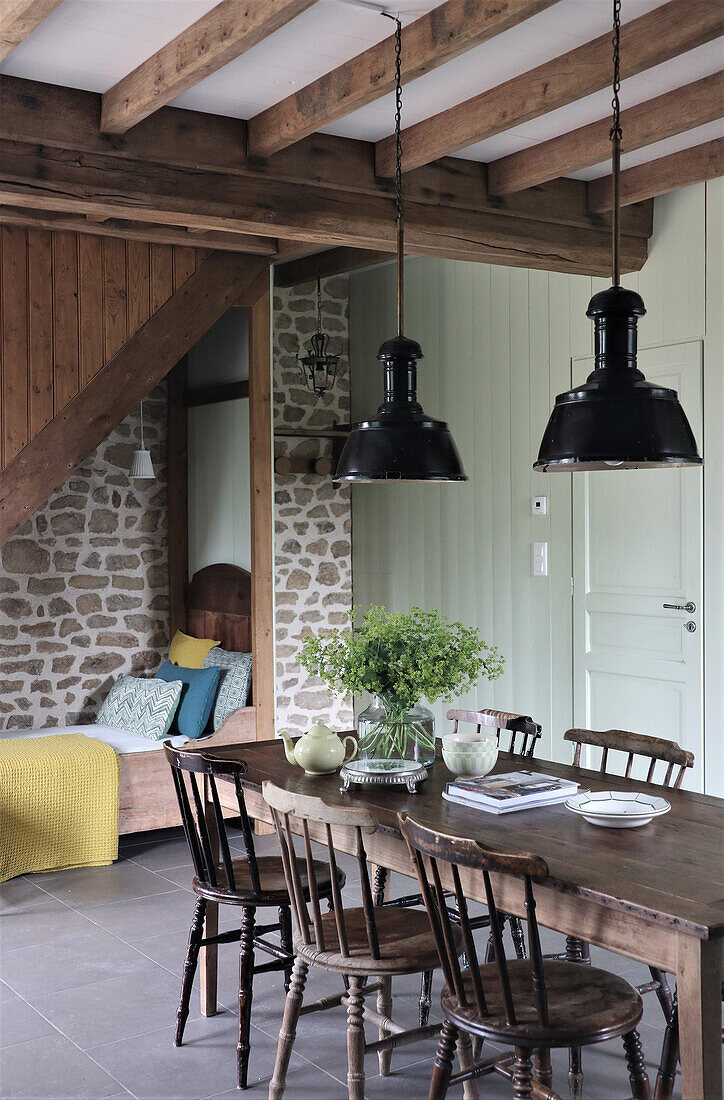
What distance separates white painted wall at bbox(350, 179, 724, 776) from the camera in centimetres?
487

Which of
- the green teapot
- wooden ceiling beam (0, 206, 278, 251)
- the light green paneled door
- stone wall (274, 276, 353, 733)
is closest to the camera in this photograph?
the green teapot

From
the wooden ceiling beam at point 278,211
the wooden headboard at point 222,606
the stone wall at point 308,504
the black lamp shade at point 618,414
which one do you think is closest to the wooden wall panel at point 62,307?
the wooden ceiling beam at point 278,211

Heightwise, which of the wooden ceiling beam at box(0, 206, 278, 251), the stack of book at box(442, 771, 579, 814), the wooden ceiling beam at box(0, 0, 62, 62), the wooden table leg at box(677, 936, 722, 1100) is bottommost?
the wooden table leg at box(677, 936, 722, 1100)

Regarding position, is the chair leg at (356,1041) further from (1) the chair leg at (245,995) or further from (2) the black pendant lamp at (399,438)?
(2) the black pendant lamp at (399,438)

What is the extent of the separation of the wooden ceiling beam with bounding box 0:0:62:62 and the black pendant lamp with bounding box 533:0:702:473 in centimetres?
145

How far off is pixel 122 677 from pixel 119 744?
1.04 meters

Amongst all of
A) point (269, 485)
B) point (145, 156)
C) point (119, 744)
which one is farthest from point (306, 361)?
point (145, 156)

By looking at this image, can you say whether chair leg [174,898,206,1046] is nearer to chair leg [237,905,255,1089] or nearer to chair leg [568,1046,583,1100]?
chair leg [237,905,255,1089]

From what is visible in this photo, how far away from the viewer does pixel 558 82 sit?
3.45 m

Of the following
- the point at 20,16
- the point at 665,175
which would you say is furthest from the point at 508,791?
the point at 665,175

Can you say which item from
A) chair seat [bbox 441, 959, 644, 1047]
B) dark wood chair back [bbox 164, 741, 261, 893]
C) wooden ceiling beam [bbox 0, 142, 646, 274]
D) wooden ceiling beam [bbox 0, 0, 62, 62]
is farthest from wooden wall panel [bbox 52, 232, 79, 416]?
chair seat [bbox 441, 959, 644, 1047]

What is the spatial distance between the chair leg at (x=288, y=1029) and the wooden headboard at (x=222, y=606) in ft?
11.0

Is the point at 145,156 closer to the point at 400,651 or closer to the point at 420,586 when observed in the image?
the point at 400,651

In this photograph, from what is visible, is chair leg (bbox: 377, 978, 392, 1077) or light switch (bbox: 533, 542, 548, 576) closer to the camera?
chair leg (bbox: 377, 978, 392, 1077)
